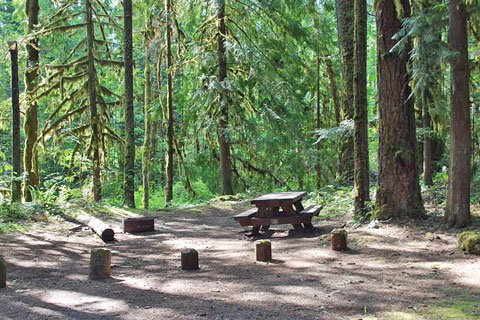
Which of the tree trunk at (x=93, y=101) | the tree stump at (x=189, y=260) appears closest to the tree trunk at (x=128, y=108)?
the tree trunk at (x=93, y=101)

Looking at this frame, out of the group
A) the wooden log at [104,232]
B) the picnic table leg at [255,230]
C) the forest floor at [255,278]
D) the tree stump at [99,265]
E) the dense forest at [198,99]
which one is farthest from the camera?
the dense forest at [198,99]

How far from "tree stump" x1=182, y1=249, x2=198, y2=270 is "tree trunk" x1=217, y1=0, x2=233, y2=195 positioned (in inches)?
342

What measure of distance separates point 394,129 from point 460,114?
1347mm

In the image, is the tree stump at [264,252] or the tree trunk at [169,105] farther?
the tree trunk at [169,105]

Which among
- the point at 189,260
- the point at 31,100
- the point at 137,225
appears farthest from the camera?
the point at 31,100

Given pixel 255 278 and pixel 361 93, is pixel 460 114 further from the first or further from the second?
pixel 255 278

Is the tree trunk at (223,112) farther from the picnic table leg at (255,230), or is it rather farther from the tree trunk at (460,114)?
the tree trunk at (460,114)

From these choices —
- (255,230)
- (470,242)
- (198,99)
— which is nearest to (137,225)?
(255,230)

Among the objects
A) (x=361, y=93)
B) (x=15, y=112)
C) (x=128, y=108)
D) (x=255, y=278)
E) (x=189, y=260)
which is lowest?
(x=255, y=278)

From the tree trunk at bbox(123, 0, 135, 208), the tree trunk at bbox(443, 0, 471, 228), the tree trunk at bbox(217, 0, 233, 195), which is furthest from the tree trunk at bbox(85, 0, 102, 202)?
the tree trunk at bbox(443, 0, 471, 228)

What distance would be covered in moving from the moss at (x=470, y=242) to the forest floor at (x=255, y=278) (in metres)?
0.16

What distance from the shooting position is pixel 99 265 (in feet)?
20.7

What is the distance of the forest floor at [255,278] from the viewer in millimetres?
4560

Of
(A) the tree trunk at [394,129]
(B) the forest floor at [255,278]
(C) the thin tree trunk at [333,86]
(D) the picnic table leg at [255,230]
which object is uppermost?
(C) the thin tree trunk at [333,86]
